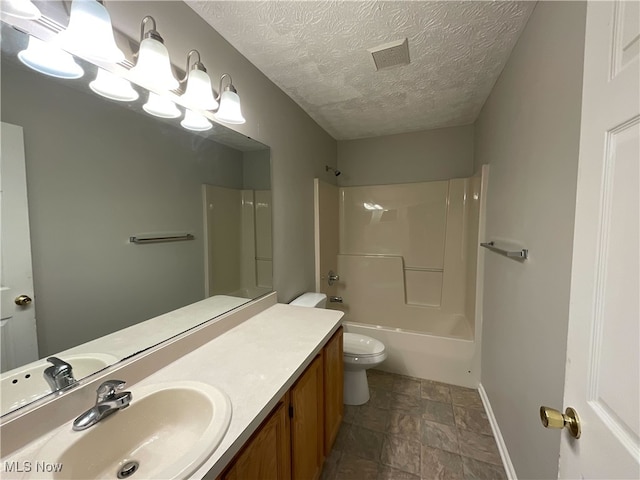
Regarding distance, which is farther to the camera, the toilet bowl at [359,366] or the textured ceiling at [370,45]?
the toilet bowl at [359,366]

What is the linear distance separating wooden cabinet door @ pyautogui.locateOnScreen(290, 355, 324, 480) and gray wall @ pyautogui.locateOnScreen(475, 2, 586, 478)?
0.95m

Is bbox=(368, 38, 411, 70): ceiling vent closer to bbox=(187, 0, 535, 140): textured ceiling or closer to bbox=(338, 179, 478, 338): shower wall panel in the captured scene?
bbox=(187, 0, 535, 140): textured ceiling

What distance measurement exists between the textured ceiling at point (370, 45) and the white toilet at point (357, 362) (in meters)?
1.63

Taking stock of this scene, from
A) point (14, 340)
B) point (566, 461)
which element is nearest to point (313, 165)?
point (14, 340)

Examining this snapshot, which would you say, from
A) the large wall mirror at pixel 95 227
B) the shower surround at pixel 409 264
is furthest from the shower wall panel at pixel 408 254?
the large wall mirror at pixel 95 227

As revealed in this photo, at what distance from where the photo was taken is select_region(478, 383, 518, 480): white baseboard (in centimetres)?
137

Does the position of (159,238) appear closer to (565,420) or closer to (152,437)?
(152,437)

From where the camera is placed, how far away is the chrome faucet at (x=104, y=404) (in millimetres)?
684

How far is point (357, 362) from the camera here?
187 cm

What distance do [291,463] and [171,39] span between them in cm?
184

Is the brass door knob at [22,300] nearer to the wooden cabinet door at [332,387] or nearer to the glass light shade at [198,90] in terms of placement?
the glass light shade at [198,90]

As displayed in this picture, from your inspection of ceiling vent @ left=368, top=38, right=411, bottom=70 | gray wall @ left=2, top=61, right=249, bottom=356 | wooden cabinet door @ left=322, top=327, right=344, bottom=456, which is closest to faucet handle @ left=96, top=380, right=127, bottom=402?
gray wall @ left=2, top=61, right=249, bottom=356

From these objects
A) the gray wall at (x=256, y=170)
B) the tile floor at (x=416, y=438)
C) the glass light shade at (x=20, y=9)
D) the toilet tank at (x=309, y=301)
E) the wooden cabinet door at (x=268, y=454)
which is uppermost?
the glass light shade at (x=20, y=9)

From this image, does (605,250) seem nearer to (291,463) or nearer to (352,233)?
(291,463)
